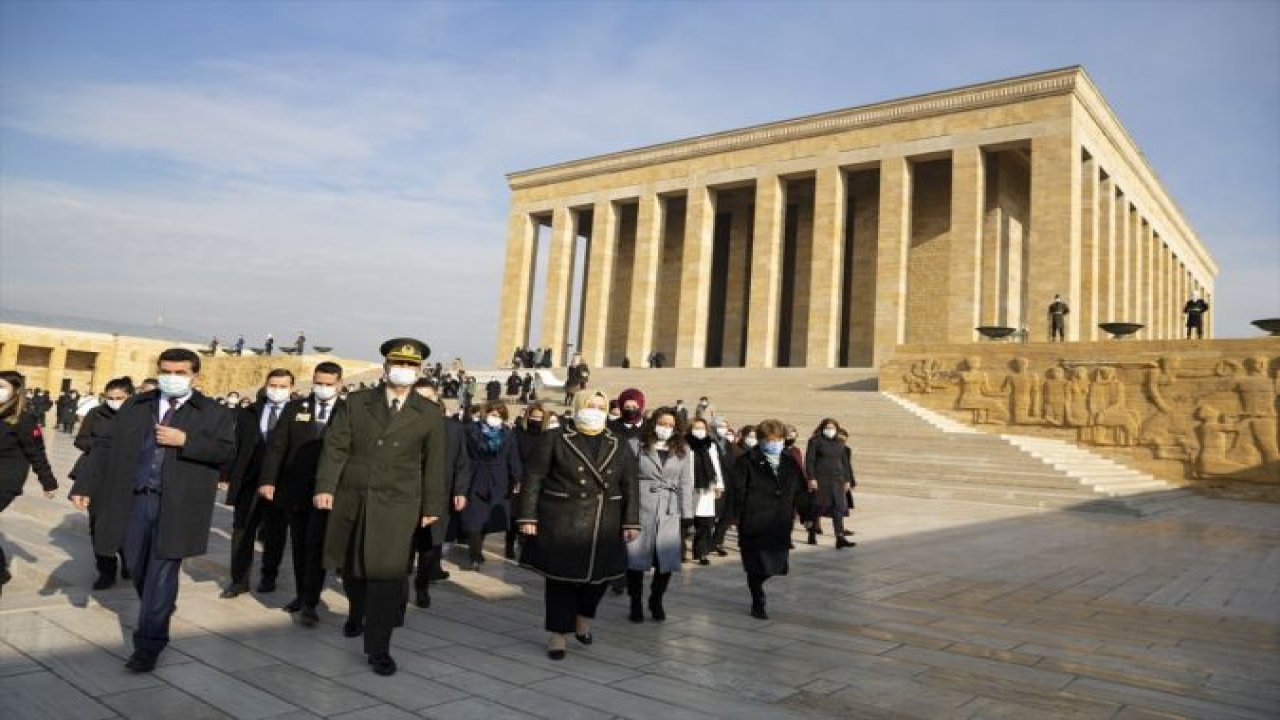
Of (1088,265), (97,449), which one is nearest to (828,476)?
(97,449)

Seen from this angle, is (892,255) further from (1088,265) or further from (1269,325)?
(1269,325)

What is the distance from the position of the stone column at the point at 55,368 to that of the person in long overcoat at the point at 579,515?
44979 mm

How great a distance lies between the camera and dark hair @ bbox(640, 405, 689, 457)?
20.1ft

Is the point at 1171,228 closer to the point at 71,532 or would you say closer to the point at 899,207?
the point at 899,207

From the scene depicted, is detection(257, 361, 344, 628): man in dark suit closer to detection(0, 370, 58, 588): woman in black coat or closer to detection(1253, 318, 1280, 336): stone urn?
detection(0, 370, 58, 588): woman in black coat

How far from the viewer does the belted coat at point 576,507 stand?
15.4ft

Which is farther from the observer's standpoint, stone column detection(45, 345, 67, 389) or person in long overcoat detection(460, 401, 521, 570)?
stone column detection(45, 345, 67, 389)

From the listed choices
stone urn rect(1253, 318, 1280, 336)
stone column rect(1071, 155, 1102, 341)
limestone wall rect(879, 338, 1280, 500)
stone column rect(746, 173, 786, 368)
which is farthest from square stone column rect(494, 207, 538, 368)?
stone urn rect(1253, 318, 1280, 336)

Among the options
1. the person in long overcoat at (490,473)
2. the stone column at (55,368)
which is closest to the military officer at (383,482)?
the person in long overcoat at (490,473)

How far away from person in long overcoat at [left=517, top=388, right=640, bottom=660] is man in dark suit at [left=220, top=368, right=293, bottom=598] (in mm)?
2141

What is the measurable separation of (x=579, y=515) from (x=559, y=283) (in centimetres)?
3228

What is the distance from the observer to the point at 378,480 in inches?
175

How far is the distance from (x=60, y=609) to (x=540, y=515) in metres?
3.05

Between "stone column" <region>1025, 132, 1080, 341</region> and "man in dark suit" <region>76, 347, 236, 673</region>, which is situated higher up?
"stone column" <region>1025, 132, 1080, 341</region>
